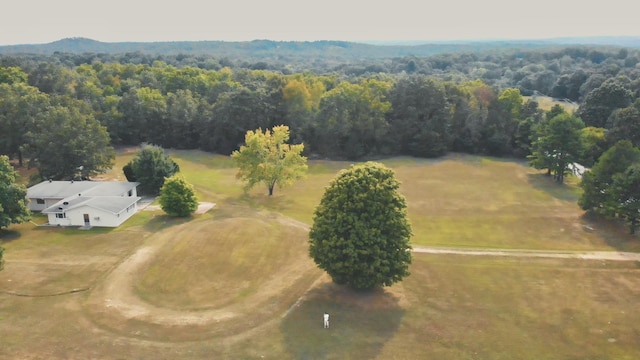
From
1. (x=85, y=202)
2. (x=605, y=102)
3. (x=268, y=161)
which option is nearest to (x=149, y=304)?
(x=85, y=202)

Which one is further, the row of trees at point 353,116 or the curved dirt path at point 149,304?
the row of trees at point 353,116

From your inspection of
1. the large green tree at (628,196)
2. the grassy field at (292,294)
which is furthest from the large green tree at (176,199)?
the large green tree at (628,196)

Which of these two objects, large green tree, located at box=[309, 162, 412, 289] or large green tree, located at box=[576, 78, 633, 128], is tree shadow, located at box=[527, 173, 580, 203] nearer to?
large green tree, located at box=[576, 78, 633, 128]

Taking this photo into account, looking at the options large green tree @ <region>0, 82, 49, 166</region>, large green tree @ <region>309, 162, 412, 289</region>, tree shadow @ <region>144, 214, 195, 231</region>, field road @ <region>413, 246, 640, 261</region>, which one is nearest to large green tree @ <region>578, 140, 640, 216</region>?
field road @ <region>413, 246, 640, 261</region>

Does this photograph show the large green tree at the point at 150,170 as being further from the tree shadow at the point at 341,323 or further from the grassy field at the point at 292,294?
the tree shadow at the point at 341,323

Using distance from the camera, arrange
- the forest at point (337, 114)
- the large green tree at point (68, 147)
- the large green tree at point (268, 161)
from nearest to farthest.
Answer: the large green tree at point (268, 161) < the large green tree at point (68, 147) < the forest at point (337, 114)
